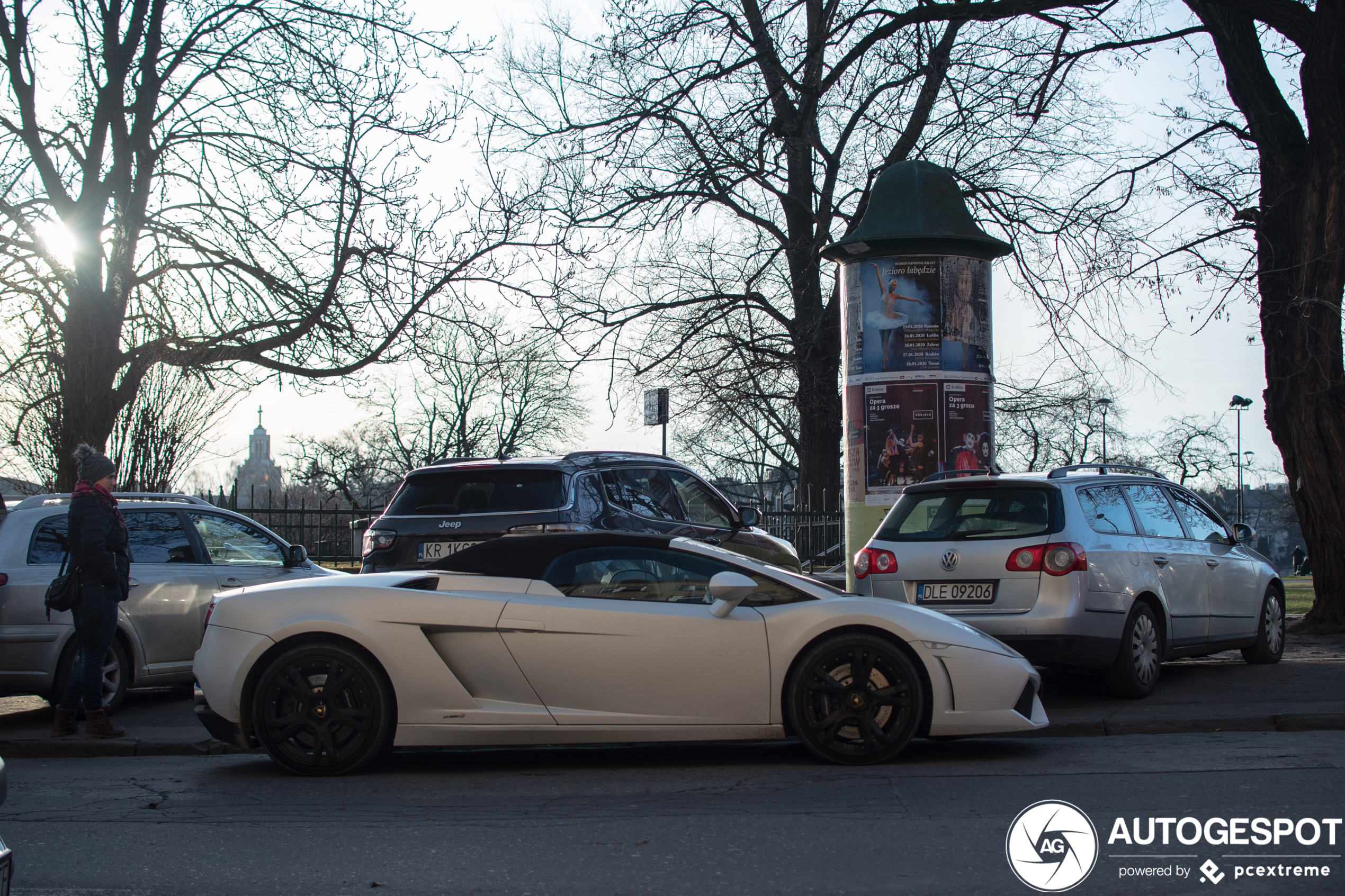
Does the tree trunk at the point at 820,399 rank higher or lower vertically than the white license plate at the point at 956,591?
higher

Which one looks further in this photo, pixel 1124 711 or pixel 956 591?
pixel 956 591

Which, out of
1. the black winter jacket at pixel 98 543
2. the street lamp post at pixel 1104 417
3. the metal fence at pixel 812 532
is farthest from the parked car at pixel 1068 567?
the street lamp post at pixel 1104 417

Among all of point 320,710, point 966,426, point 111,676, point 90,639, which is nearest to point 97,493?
point 90,639

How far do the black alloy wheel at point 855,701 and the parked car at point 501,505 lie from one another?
9.71ft

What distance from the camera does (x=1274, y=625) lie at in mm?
10594

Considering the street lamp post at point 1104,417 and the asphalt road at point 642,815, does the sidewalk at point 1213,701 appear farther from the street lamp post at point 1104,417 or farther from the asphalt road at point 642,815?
the street lamp post at point 1104,417

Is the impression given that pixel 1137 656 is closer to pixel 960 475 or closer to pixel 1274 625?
pixel 960 475

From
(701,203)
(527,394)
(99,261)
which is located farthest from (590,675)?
(527,394)

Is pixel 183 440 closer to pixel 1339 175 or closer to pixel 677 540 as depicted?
pixel 677 540

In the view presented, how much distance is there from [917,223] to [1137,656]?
545cm

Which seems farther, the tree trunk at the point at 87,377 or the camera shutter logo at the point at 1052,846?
the tree trunk at the point at 87,377

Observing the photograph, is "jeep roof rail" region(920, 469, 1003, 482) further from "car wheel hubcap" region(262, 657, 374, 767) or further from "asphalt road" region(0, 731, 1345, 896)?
"car wheel hubcap" region(262, 657, 374, 767)

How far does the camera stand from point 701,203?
1933 cm

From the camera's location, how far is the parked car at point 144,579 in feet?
27.2
